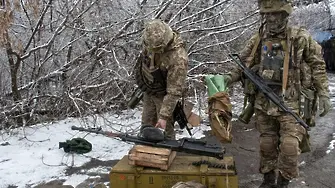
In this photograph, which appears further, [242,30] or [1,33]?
[242,30]

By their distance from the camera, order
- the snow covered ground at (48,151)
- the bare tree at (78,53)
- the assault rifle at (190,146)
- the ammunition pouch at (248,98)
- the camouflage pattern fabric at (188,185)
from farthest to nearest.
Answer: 1. the bare tree at (78,53)
2. the snow covered ground at (48,151)
3. the ammunition pouch at (248,98)
4. the assault rifle at (190,146)
5. the camouflage pattern fabric at (188,185)

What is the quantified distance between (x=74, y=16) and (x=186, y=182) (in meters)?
4.26

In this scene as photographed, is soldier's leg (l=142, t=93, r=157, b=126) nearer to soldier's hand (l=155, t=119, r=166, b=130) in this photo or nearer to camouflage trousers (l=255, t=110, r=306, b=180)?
soldier's hand (l=155, t=119, r=166, b=130)

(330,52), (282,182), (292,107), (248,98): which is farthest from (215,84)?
(330,52)

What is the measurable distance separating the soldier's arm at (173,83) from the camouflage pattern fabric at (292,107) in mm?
780

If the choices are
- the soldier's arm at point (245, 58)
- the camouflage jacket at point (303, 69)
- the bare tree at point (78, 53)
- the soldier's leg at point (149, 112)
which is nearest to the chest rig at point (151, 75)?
the soldier's leg at point (149, 112)

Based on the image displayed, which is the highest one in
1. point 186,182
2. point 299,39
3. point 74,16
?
point 74,16

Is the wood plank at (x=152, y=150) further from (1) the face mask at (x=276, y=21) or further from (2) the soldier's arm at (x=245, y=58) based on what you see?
(1) the face mask at (x=276, y=21)

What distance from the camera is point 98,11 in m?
7.36

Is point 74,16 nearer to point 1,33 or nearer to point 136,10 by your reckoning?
point 136,10

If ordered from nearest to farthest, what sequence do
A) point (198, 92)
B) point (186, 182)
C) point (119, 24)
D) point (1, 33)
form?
point (186, 182)
point (1, 33)
point (119, 24)
point (198, 92)

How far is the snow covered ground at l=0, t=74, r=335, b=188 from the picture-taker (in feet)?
16.2

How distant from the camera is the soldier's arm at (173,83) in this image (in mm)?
4047

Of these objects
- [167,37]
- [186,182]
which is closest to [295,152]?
[186,182]
